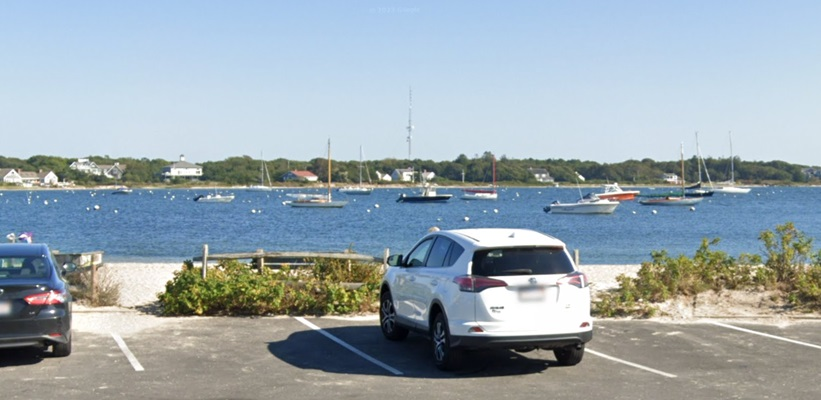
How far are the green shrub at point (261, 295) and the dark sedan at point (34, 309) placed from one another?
397cm

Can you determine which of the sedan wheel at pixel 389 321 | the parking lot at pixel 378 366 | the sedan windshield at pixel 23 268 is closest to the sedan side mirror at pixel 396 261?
the sedan wheel at pixel 389 321

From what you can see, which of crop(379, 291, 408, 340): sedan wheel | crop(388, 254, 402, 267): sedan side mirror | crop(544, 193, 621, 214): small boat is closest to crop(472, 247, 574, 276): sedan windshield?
crop(388, 254, 402, 267): sedan side mirror

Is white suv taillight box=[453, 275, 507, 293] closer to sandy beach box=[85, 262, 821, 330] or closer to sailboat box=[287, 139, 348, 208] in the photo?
sandy beach box=[85, 262, 821, 330]

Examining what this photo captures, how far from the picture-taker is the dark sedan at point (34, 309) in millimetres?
10930

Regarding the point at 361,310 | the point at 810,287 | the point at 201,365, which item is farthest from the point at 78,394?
the point at 810,287

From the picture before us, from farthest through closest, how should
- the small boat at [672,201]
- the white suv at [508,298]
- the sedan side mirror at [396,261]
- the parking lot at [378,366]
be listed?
A: the small boat at [672,201]
the sedan side mirror at [396,261]
the white suv at [508,298]
the parking lot at [378,366]

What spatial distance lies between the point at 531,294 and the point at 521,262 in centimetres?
44

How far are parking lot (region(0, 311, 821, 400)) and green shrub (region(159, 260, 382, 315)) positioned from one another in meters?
0.75

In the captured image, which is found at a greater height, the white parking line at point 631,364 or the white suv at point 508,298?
the white suv at point 508,298

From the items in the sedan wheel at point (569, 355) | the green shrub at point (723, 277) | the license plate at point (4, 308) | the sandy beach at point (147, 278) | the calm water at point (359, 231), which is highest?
the license plate at point (4, 308)

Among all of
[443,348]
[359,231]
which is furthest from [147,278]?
[359,231]

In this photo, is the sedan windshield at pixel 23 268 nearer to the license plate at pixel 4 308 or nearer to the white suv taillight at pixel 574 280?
the license plate at pixel 4 308

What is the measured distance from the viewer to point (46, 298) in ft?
36.6

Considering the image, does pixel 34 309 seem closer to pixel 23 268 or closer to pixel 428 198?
pixel 23 268
